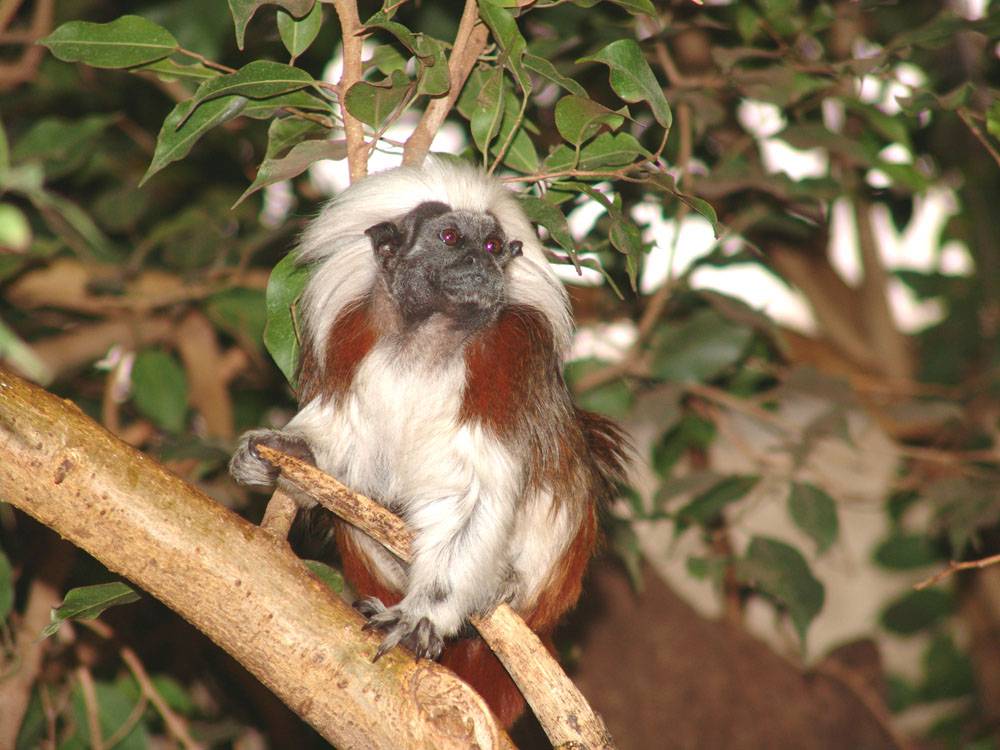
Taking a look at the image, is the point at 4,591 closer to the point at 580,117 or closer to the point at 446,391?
the point at 446,391

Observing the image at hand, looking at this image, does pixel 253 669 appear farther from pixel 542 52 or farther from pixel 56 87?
pixel 56 87

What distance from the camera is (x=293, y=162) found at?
1931 mm

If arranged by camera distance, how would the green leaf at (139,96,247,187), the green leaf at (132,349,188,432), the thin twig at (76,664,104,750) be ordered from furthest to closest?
the green leaf at (132,349,188,432)
the thin twig at (76,664,104,750)
the green leaf at (139,96,247,187)

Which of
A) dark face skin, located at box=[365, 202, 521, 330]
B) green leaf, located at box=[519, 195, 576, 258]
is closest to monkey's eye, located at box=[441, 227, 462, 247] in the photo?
dark face skin, located at box=[365, 202, 521, 330]

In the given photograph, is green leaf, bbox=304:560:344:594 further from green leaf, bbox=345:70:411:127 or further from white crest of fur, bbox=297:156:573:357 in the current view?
green leaf, bbox=345:70:411:127

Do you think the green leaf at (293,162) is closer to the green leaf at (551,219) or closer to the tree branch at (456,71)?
the tree branch at (456,71)

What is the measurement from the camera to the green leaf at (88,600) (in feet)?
6.02

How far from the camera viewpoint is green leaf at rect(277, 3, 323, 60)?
199 centimetres

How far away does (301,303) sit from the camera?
2.23m

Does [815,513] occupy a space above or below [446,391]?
below

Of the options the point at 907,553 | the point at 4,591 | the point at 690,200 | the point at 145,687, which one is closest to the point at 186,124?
the point at 690,200

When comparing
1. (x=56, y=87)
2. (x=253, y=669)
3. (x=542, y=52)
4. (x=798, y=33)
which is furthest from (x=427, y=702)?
(x=56, y=87)

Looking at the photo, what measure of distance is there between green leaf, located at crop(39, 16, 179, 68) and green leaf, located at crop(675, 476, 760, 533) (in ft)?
6.26

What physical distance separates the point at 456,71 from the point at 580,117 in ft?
0.88
